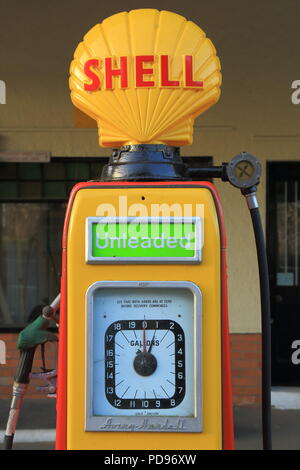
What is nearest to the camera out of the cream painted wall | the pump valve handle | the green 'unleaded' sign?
the green 'unleaded' sign

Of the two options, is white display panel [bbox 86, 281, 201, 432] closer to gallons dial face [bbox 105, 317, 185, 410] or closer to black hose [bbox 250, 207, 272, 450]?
gallons dial face [bbox 105, 317, 185, 410]

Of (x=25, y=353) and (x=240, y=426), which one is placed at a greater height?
(x=25, y=353)

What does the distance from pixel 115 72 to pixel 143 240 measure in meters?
0.63

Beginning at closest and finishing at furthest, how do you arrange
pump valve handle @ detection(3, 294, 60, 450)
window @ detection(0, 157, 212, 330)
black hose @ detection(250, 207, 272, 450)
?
black hose @ detection(250, 207, 272, 450) → pump valve handle @ detection(3, 294, 60, 450) → window @ detection(0, 157, 212, 330)

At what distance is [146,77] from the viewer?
8.13 ft

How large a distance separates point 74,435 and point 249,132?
15.3ft

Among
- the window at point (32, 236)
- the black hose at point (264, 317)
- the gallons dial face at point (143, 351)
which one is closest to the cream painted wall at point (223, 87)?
the window at point (32, 236)

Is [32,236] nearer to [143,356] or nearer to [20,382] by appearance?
[20,382]

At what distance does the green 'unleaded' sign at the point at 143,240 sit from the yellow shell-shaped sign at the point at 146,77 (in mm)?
370

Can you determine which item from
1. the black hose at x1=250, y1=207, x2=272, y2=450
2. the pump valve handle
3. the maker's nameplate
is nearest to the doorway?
the pump valve handle

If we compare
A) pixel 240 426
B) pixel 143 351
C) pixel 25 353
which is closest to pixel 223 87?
pixel 240 426

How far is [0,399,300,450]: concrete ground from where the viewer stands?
5.46 m

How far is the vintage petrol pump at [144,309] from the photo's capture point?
2.40 m

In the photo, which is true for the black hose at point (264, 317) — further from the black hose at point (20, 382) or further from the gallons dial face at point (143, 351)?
the black hose at point (20, 382)
